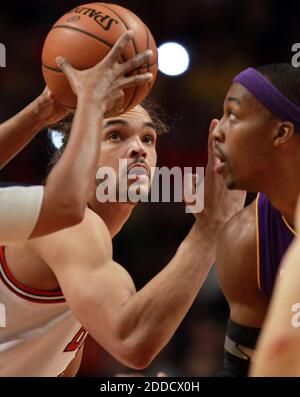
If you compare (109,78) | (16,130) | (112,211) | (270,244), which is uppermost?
(109,78)

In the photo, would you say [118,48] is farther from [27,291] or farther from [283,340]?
[283,340]

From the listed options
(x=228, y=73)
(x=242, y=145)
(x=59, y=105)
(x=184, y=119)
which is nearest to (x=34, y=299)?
(x=59, y=105)

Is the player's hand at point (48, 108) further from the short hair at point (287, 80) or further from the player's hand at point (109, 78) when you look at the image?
the short hair at point (287, 80)

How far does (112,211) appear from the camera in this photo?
10.7ft

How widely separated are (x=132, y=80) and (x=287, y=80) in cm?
53

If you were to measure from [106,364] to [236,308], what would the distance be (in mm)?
2865

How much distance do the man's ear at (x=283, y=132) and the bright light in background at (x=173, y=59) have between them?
12.5 feet

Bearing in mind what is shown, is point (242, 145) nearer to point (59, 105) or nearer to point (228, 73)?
point (59, 105)

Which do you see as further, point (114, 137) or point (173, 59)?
point (173, 59)

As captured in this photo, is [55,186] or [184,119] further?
[184,119]

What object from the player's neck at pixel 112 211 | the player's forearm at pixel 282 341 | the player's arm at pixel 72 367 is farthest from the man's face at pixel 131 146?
the player's forearm at pixel 282 341

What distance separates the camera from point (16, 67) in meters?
6.39

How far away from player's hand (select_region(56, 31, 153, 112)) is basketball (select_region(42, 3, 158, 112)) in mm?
103

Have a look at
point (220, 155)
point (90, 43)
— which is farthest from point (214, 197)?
point (90, 43)
